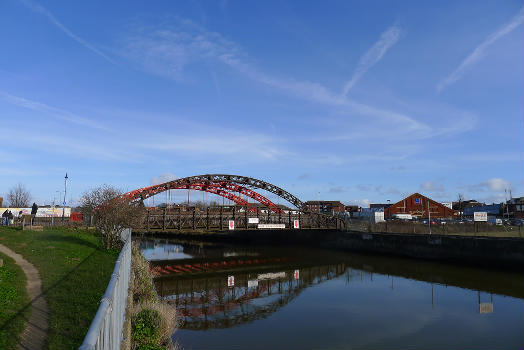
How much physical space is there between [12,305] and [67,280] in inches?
158

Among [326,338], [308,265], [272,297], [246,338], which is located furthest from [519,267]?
[246,338]

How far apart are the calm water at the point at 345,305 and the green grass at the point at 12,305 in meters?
6.08

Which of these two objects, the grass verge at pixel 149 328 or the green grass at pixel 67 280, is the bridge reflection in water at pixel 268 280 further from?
the green grass at pixel 67 280

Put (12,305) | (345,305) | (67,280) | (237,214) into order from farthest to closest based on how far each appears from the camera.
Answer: (237,214), (345,305), (67,280), (12,305)

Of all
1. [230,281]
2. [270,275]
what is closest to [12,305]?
[230,281]

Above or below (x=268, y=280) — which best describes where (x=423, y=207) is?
above

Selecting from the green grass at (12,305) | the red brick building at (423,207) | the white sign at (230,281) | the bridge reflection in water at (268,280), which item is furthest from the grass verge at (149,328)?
the red brick building at (423,207)

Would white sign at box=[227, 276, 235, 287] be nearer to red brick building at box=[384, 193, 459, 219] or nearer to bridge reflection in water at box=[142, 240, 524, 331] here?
bridge reflection in water at box=[142, 240, 524, 331]

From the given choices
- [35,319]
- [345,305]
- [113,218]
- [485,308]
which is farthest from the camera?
[113,218]

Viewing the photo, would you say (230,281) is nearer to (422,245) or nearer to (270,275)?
(270,275)

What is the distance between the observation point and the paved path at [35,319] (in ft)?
25.9

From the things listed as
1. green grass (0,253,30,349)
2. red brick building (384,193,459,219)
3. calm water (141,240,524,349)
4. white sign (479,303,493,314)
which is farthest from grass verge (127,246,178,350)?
red brick building (384,193,459,219)

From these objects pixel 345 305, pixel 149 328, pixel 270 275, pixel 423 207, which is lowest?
pixel 270 275

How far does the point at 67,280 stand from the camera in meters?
14.3
